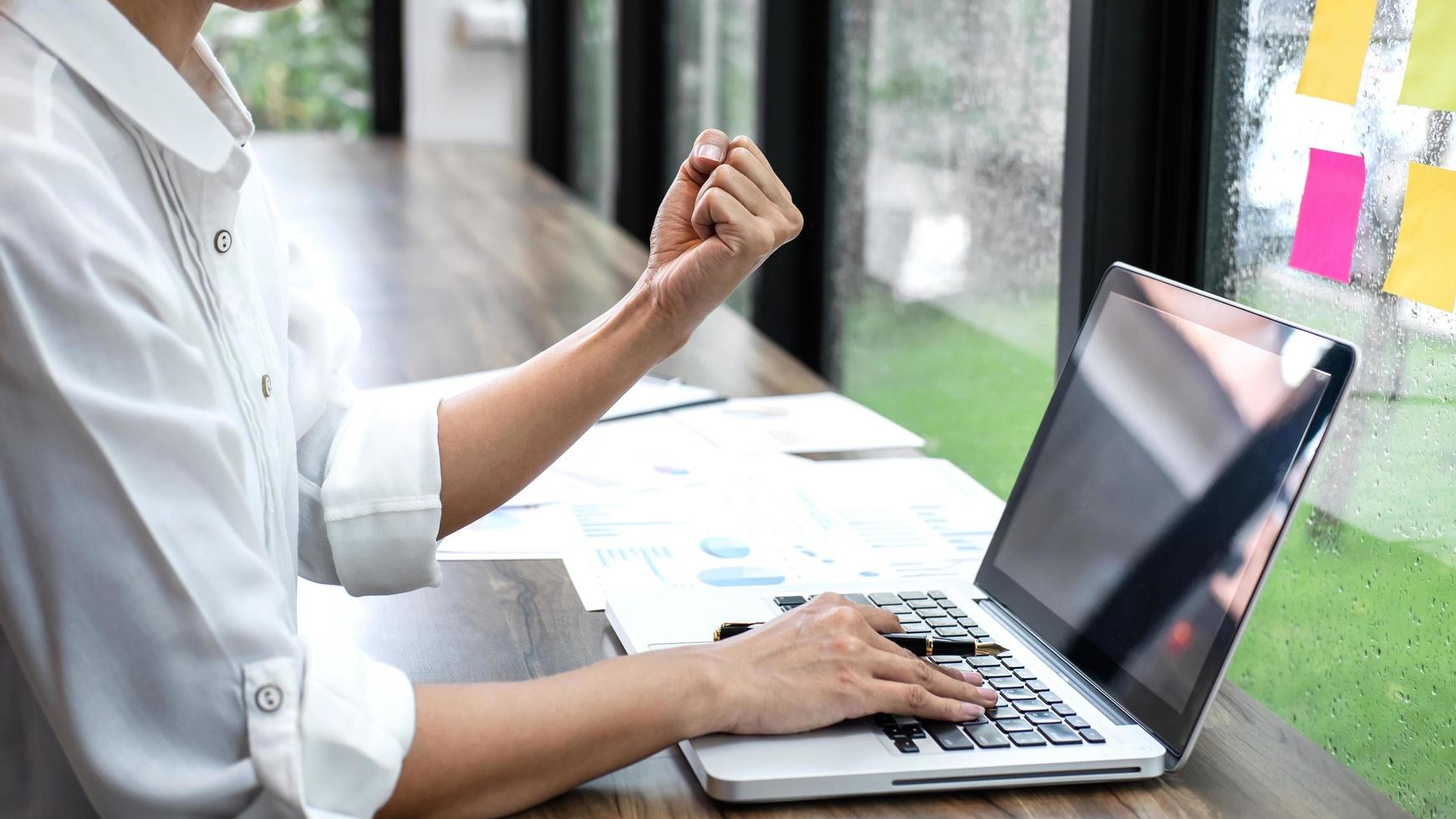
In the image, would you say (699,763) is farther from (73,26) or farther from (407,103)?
(407,103)

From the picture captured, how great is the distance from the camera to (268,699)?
1.89ft

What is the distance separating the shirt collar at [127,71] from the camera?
23.9 inches

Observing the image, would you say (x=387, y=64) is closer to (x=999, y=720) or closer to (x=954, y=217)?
(x=954, y=217)

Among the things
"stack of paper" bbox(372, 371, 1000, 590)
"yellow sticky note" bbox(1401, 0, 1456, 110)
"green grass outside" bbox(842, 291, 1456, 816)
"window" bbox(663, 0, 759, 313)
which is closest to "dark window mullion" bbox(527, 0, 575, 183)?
"window" bbox(663, 0, 759, 313)

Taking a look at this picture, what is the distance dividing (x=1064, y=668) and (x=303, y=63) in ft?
15.7

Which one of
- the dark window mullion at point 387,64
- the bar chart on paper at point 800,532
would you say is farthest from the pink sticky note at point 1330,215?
the dark window mullion at point 387,64

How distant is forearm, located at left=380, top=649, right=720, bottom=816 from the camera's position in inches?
24.5

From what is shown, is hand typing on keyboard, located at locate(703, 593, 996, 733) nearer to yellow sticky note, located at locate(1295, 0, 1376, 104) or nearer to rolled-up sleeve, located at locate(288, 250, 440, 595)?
rolled-up sleeve, located at locate(288, 250, 440, 595)

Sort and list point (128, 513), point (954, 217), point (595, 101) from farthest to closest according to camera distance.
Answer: point (595, 101), point (954, 217), point (128, 513)

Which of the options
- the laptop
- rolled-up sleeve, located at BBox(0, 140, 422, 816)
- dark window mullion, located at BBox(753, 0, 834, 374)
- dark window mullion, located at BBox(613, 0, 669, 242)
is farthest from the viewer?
dark window mullion, located at BBox(613, 0, 669, 242)

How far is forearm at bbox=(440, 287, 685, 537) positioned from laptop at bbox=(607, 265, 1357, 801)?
11cm

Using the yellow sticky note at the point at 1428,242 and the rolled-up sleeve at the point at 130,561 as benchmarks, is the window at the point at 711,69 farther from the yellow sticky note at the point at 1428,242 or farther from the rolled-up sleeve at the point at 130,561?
the rolled-up sleeve at the point at 130,561

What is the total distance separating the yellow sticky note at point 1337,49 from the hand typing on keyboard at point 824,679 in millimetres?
484

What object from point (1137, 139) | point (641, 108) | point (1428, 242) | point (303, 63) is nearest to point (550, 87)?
point (303, 63)
